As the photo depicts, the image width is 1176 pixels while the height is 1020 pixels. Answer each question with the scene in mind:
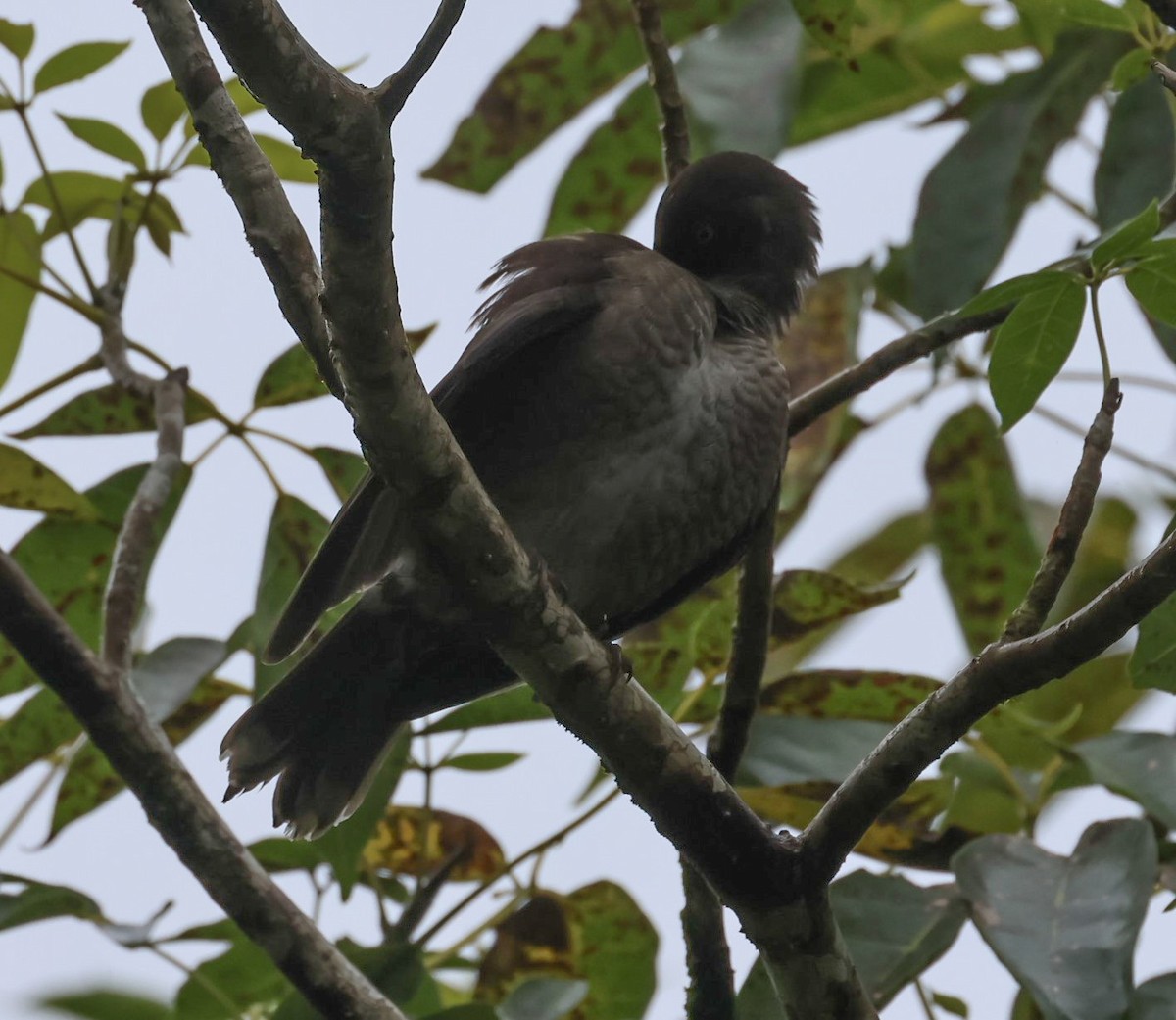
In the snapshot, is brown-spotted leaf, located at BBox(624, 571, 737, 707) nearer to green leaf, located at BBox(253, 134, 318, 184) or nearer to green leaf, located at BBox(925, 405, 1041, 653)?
green leaf, located at BBox(925, 405, 1041, 653)

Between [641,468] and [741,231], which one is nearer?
[641,468]

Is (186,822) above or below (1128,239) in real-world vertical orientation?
below

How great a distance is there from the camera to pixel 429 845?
312 cm

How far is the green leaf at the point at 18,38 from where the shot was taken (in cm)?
278

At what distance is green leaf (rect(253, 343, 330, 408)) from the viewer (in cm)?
286

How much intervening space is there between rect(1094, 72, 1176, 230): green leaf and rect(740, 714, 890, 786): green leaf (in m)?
0.98

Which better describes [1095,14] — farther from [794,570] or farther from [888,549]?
[888,549]

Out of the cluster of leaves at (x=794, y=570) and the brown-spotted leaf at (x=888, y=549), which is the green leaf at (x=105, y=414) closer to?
the cluster of leaves at (x=794, y=570)

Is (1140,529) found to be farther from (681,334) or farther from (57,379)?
(57,379)

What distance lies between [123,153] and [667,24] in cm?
→ 121

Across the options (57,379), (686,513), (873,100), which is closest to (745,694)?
(686,513)

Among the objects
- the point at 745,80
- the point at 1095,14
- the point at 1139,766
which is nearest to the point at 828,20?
the point at 1095,14

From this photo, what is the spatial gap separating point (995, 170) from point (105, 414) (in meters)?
1.73

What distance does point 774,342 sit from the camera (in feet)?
11.0
